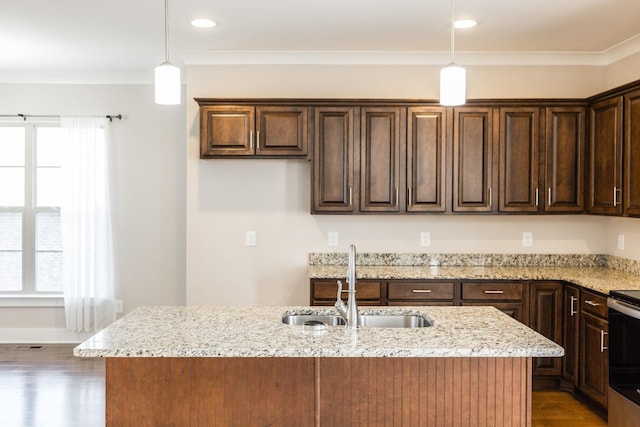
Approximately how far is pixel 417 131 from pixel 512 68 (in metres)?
1.03

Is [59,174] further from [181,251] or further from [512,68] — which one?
[512,68]

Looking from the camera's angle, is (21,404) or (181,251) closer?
(21,404)

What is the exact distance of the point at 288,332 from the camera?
2506 mm

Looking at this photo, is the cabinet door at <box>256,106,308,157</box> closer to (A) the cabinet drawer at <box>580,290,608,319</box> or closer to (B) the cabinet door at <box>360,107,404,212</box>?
(B) the cabinet door at <box>360,107,404,212</box>

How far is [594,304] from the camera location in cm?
383

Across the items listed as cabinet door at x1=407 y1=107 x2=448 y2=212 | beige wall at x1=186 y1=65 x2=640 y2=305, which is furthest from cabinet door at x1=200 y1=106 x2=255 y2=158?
cabinet door at x1=407 y1=107 x2=448 y2=212

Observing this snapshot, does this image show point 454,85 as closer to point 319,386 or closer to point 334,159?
point 319,386

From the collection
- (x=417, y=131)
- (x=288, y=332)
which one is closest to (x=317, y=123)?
(x=417, y=131)

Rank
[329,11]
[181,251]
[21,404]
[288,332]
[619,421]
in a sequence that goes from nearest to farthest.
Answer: [288,332], [619,421], [329,11], [21,404], [181,251]

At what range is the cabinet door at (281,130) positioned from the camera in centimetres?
458

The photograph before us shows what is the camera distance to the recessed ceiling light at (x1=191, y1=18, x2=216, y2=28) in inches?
156

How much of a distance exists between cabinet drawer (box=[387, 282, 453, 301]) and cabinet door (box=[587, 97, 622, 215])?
4.24 feet

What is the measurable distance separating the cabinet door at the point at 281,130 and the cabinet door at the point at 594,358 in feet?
7.76

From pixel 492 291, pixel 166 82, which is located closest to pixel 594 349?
pixel 492 291
